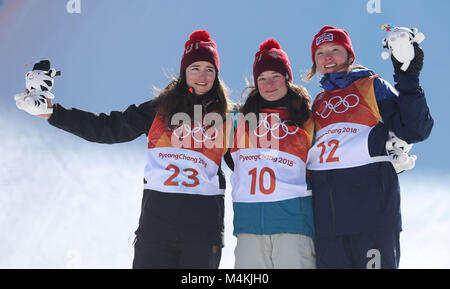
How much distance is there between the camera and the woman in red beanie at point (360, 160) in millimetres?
4598

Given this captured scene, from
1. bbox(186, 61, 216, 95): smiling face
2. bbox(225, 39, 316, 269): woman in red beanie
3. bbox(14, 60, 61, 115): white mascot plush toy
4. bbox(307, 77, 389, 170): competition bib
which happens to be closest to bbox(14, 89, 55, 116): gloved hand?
bbox(14, 60, 61, 115): white mascot plush toy

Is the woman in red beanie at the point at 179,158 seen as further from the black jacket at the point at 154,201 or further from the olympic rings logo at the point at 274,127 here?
the olympic rings logo at the point at 274,127

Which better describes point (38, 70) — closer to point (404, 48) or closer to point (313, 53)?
point (313, 53)

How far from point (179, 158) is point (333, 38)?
2234 millimetres

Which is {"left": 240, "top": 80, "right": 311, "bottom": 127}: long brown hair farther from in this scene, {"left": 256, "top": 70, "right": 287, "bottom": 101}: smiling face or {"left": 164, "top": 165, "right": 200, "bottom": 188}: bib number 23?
{"left": 164, "top": 165, "right": 200, "bottom": 188}: bib number 23

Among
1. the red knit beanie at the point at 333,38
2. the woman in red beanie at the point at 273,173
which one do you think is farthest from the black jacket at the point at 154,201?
the red knit beanie at the point at 333,38

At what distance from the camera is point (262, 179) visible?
493 centimetres

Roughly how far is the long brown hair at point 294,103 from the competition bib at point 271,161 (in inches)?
3.1

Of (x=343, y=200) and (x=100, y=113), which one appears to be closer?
(x=343, y=200)
